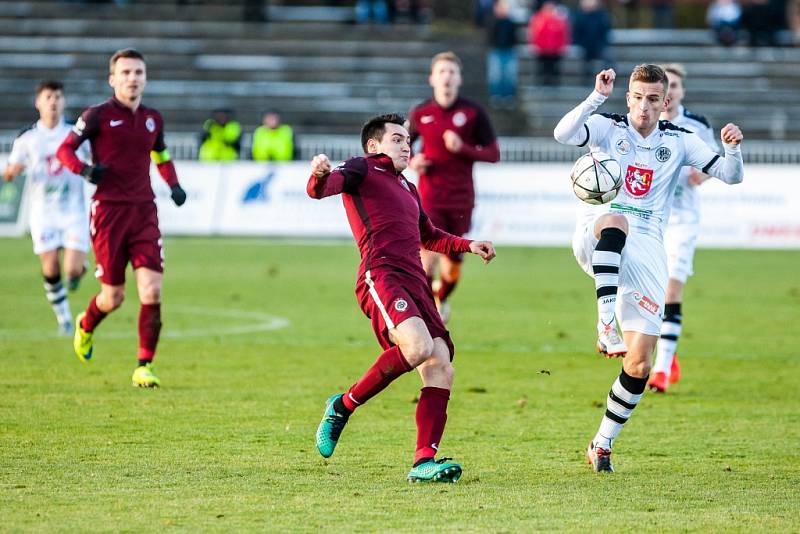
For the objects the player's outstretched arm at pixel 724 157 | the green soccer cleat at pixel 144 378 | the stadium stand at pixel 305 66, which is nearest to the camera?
the player's outstretched arm at pixel 724 157

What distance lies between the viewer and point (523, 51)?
36.2 m

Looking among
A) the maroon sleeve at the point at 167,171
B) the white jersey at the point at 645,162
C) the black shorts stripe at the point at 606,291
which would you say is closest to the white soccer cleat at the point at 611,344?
the black shorts stripe at the point at 606,291

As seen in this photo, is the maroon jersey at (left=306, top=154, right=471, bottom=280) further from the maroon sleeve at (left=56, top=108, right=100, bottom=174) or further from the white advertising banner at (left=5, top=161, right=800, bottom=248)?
the white advertising banner at (left=5, top=161, right=800, bottom=248)

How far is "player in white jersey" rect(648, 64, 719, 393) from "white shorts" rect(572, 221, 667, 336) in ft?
9.46

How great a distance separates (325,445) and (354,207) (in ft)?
4.41

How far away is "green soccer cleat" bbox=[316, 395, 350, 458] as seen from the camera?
25.0 ft

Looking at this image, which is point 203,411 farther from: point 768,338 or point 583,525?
point 768,338

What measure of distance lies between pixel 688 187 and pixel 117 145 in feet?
15.6

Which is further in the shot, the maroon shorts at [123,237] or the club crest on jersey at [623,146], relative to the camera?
the maroon shorts at [123,237]

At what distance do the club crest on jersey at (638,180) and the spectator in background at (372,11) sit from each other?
29.1 meters

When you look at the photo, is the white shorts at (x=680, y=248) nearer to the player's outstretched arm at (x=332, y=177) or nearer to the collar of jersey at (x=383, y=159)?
the collar of jersey at (x=383, y=159)

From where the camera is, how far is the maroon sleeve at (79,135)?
10617 mm

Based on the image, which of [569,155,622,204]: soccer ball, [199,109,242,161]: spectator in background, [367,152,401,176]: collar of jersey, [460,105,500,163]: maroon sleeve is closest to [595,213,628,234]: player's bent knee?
[569,155,622,204]: soccer ball

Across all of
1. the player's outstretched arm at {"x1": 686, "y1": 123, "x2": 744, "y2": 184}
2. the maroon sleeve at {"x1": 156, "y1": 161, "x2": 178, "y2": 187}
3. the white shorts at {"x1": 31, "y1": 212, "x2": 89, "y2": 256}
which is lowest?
the white shorts at {"x1": 31, "y1": 212, "x2": 89, "y2": 256}
